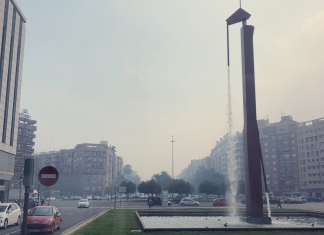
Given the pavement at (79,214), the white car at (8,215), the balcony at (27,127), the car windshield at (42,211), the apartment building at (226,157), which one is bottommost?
the pavement at (79,214)

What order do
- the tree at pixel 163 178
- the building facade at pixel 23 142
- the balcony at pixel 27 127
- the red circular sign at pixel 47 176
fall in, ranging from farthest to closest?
the tree at pixel 163 178 < the balcony at pixel 27 127 < the building facade at pixel 23 142 < the red circular sign at pixel 47 176

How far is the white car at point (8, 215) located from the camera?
70.7 feet

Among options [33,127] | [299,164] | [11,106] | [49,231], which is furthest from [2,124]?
[299,164]

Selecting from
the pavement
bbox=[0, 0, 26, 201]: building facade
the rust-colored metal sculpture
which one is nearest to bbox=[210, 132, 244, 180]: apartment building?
the pavement

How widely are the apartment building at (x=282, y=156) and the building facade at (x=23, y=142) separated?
287 ft

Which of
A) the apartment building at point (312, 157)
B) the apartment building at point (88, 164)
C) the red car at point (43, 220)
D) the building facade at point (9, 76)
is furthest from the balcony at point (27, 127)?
the red car at point (43, 220)

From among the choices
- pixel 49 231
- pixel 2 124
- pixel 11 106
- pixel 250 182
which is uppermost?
pixel 11 106

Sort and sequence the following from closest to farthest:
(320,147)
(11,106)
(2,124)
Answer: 1. (2,124)
2. (11,106)
3. (320,147)

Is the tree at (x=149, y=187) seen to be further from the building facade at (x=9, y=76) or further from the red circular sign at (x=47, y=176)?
the red circular sign at (x=47, y=176)

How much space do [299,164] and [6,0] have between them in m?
108

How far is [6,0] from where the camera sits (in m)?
48.0

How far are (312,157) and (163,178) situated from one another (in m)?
58.1

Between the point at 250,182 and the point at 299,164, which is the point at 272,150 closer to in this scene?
the point at 299,164

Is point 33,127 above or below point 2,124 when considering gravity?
above
